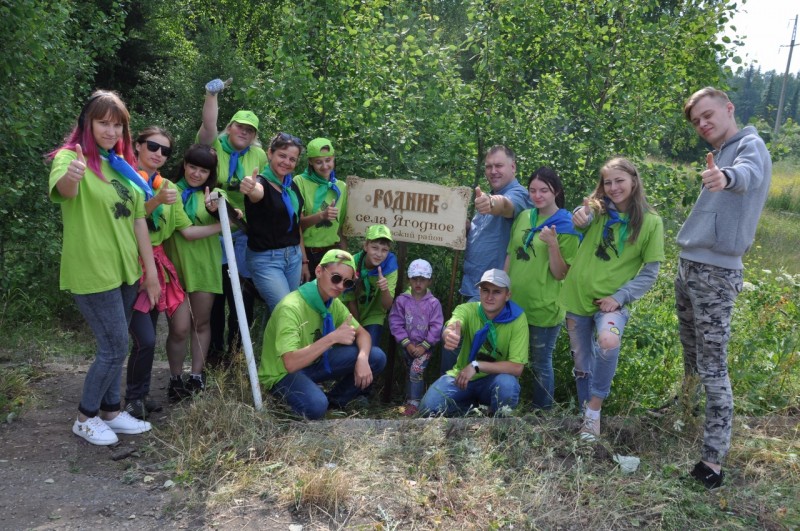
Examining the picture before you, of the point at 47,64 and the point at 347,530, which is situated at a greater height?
the point at 47,64

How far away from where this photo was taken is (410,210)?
522 cm

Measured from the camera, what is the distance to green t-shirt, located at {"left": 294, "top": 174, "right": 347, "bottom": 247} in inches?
201

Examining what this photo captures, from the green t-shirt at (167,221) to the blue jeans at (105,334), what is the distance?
1.50 ft

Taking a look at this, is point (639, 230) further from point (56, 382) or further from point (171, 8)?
point (171, 8)

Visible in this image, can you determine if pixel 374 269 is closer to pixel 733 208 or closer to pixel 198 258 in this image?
pixel 198 258

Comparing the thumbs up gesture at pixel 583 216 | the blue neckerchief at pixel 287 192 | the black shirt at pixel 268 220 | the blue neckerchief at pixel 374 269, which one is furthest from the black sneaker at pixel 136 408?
the thumbs up gesture at pixel 583 216

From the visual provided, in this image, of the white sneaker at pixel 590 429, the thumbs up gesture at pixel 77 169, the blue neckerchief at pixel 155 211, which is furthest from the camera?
the blue neckerchief at pixel 155 211

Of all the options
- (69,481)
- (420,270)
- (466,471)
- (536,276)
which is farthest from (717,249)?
(69,481)

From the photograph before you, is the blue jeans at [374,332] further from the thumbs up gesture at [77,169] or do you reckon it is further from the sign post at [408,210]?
the thumbs up gesture at [77,169]

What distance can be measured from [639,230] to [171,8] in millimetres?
17961

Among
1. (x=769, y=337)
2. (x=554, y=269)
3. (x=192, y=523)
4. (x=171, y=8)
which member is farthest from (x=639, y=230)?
(x=171, y=8)

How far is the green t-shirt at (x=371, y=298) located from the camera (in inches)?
199

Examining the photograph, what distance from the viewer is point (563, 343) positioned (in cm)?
560

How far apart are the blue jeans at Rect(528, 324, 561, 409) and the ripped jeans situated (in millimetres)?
336
